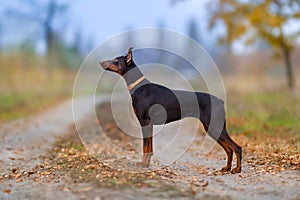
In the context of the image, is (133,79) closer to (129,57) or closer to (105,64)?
(129,57)

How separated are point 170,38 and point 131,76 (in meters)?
4.23

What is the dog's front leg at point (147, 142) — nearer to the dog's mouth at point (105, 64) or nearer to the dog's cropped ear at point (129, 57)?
the dog's cropped ear at point (129, 57)

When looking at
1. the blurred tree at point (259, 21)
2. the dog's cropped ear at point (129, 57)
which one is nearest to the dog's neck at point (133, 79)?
the dog's cropped ear at point (129, 57)

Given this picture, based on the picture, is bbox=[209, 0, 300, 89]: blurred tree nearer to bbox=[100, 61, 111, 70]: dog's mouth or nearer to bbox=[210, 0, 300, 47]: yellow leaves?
bbox=[210, 0, 300, 47]: yellow leaves

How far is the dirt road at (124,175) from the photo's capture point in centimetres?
591

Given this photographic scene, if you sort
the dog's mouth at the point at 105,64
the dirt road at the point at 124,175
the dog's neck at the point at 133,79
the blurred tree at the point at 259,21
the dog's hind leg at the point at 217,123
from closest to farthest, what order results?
the dirt road at the point at 124,175 < the dog's hind leg at the point at 217,123 < the dog's neck at the point at 133,79 < the dog's mouth at the point at 105,64 < the blurred tree at the point at 259,21

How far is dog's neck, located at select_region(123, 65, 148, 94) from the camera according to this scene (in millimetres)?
7453

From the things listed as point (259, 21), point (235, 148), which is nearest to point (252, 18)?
point (259, 21)

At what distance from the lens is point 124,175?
6617mm

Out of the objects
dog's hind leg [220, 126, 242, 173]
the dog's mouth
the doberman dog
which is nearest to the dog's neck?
the doberman dog

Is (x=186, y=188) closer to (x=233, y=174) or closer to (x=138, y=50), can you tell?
(x=233, y=174)

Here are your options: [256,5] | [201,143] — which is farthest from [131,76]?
[256,5]

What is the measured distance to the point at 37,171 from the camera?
25.6 feet

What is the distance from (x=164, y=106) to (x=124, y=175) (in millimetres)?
1526
